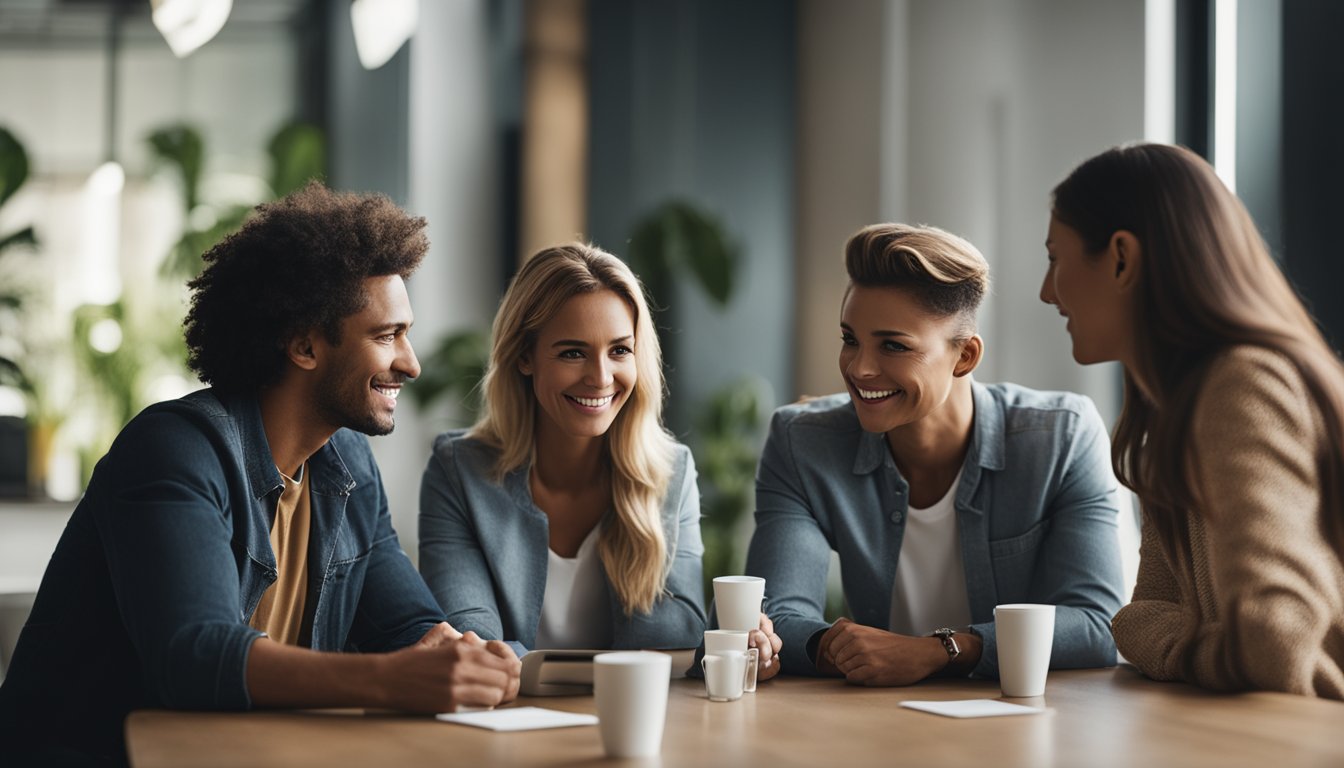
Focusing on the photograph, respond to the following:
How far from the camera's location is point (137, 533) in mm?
1661

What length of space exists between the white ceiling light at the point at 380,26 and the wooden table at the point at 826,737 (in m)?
4.31

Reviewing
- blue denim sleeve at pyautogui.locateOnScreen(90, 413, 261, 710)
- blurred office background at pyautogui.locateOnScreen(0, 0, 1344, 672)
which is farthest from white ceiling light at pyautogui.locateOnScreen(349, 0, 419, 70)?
blue denim sleeve at pyautogui.locateOnScreen(90, 413, 261, 710)

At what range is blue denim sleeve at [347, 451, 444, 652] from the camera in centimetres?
211

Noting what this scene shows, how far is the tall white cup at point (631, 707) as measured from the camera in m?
1.40

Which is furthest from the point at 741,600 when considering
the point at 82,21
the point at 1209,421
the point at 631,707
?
the point at 82,21

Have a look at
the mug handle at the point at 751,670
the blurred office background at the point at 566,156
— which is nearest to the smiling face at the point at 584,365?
the mug handle at the point at 751,670

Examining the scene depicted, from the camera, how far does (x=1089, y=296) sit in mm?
2002

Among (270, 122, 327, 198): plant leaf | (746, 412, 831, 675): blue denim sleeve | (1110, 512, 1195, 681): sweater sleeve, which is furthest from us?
(270, 122, 327, 198): plant leaf

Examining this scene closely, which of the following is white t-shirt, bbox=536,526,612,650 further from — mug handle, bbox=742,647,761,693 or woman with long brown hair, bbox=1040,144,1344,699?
woman with long brown hair, bbox=1040,144,1344,699

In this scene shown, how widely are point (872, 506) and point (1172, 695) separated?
0.74 meters

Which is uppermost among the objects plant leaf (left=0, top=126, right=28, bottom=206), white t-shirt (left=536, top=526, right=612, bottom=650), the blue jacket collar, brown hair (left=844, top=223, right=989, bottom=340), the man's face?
plant leaf (left=0, top=126, right=28, bottom=206)

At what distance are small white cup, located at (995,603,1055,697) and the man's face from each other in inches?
37.5

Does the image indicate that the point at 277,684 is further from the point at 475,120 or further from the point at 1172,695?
the point at 475,120

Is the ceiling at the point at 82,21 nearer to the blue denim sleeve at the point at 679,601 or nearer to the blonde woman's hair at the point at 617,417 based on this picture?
the blonde woman's hair at the point at 617,417
